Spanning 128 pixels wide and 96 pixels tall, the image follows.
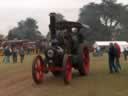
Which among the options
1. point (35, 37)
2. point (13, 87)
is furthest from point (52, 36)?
point (35, 37)

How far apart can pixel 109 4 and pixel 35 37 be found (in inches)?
856

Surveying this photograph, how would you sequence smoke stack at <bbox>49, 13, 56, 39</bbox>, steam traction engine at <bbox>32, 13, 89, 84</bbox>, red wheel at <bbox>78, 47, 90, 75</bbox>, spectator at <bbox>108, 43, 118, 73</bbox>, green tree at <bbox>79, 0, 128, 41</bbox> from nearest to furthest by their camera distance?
steam traction engine at <bbox>32, 13, 89, 84</bbox> → smoke stack at <bbox>49, 13, 56, 39</bbox> → red wheel at <bbox>78, 47, 90, 75</bbox> → spectator at <bbox>108, 43, 118, 73</bbox> → green tree at <bbox>79, 0, 128, 41</bbox>

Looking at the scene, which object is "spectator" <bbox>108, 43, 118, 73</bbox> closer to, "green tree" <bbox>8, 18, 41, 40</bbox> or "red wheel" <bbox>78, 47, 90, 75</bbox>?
"red wheel" <bbox>78, 47, 90, 75</bbox>

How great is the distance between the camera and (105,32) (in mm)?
95750

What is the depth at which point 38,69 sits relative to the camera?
15.2 m

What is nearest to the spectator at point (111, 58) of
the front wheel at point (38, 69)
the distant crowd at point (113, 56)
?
the distant crowd at point (113, 56)

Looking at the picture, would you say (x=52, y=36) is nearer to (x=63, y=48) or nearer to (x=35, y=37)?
(x=63, y=48)

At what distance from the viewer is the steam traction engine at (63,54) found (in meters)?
15.0

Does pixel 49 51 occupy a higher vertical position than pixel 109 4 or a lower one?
lower

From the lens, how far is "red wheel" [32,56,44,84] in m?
14.9

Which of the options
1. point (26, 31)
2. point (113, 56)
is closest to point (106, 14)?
point (26, 31)

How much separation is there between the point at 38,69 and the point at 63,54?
123 cm

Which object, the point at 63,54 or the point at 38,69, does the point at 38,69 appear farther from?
the point at 63,54

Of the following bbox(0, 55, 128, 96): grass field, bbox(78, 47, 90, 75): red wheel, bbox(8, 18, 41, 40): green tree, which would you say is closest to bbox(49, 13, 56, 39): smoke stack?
bbox(78, 47, 90, 75): red wheel
